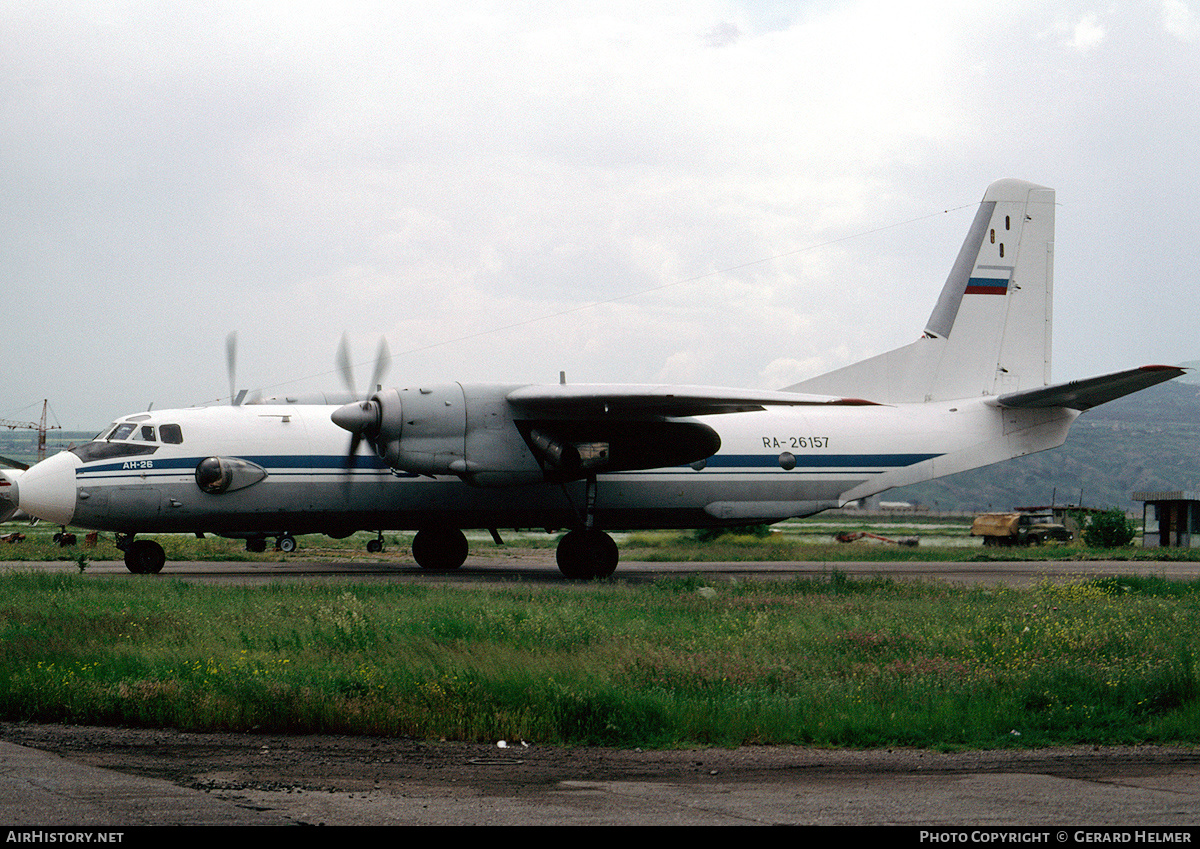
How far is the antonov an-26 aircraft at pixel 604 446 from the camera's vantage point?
2291cm

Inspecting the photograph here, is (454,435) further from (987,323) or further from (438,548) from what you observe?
(987,323)

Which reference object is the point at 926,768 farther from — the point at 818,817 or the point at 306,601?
the point at 306,601

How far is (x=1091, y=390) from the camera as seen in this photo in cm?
2589

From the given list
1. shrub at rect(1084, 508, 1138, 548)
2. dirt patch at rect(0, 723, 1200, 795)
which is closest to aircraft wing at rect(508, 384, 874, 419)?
dirt patch at rect(0, 723, 1200, 795)

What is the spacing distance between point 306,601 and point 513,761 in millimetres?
9228

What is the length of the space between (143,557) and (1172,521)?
142 feet

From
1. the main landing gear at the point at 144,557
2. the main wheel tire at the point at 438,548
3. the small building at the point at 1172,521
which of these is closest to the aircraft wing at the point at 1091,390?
the main wheel tire at the point at 438,548

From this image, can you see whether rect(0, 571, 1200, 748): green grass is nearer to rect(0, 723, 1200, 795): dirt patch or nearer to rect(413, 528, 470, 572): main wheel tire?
rect(0, 723, 1200, 795): dirt patch

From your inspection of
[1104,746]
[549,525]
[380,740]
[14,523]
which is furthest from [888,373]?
[14,523]

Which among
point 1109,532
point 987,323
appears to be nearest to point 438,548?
point 987,323

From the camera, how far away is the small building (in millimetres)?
47094

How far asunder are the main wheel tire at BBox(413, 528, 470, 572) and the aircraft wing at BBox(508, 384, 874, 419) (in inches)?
227

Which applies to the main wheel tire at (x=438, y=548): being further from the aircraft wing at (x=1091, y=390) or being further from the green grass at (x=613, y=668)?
the aircraft wing at (x=1091, y=390)

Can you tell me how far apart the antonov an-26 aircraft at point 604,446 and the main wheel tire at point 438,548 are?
4cm
